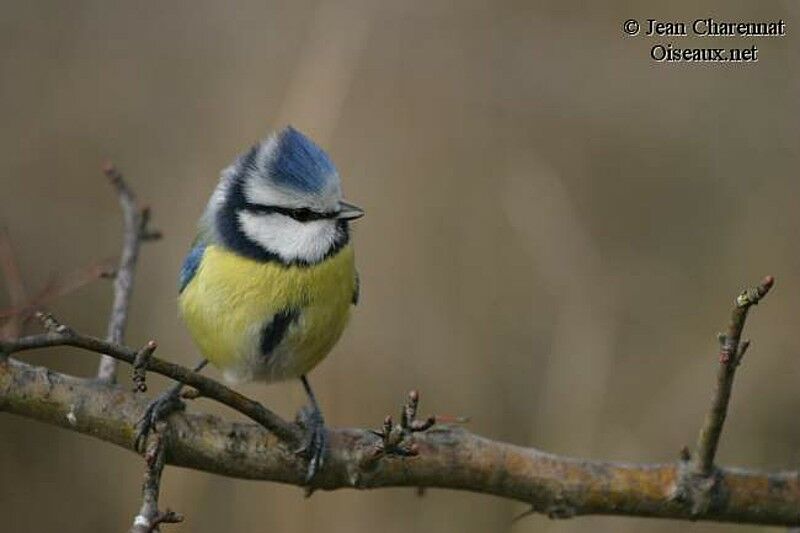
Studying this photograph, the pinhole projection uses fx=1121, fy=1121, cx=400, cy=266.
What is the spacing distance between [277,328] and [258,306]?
2.6 inches

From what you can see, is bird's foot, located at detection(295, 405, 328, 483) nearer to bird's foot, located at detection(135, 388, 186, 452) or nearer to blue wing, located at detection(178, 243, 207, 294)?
bird's foot, located at detection(135, 388, 186, 452)

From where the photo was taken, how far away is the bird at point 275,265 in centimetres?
241

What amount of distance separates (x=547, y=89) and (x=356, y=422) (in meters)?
1.64

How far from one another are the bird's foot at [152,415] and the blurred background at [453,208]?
1.63 meters

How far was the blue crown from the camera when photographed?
7.82 ft

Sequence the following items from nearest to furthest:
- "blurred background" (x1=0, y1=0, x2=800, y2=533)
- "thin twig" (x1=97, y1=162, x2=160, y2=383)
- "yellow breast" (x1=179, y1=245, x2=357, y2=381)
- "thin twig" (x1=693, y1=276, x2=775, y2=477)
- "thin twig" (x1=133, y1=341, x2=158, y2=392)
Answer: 1. "thin twig" (x1=133, y1=341, x2=158, y2=392)
2. "thin twig" (x1=693, y1=276, x2=775, y2=477)
3. "thin twig" (x1=97, y1=162, x2=160, y2=383)
4. "yellow breast" (x1=179, y1=245, x2=357, y2=381)
5. "blurred background" (x1=0, y1=0, x2=800, y2=533)

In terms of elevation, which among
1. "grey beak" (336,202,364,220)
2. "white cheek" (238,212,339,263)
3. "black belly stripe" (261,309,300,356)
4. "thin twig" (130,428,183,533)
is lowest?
"thin twig" (130,428,183,533)

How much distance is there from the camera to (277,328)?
8.04ft

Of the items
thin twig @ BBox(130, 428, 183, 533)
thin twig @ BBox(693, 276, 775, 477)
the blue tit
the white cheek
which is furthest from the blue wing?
thin twig @ BBox(693, 276, 775, 477)

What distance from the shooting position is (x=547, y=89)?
4.56 m

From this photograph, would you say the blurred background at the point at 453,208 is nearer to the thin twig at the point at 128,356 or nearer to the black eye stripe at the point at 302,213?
the black eye stripe at the point at 302,213

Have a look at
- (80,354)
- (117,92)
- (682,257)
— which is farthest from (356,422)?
(117,92)

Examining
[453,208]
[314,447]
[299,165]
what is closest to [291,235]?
[299,165]

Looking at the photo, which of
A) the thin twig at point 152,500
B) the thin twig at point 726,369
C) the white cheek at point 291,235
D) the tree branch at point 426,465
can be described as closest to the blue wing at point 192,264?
the white cheek at point 291,235
